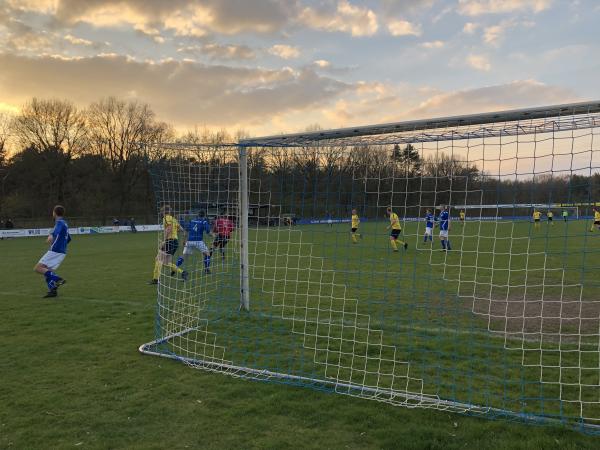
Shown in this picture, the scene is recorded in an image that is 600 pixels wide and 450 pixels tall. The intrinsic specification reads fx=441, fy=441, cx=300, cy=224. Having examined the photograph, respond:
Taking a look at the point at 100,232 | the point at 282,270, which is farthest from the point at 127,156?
the point at 282,270

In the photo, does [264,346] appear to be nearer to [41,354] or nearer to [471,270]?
[41,354]

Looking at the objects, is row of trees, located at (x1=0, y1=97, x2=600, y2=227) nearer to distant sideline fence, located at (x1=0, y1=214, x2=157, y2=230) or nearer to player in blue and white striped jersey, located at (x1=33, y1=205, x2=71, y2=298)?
player in blue and white striped jersey, located at (x1=33, y1=205, x2=71, y2=298)

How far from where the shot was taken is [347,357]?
5723mm

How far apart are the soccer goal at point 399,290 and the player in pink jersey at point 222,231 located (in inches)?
2.3

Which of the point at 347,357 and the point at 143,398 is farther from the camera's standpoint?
the point at 347,357

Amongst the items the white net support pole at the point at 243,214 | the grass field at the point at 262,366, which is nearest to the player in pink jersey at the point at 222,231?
the grass field at the point at 262,366

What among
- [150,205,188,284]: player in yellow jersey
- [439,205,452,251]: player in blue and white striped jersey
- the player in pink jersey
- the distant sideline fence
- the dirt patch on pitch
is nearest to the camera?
the dirt patch on pitch

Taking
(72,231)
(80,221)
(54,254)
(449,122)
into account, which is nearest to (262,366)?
(449,122)

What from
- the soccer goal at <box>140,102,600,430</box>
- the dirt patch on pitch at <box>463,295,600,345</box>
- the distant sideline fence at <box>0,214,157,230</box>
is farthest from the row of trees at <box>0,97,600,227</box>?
the distant sideline fence at <box>0,214,157,230</box>

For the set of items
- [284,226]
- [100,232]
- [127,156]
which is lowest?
[100,232]

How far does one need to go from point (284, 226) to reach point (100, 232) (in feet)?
122

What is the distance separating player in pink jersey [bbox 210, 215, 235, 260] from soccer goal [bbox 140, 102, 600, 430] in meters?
0.06

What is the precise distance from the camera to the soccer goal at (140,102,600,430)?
467 centimetres

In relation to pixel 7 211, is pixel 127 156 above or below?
above
